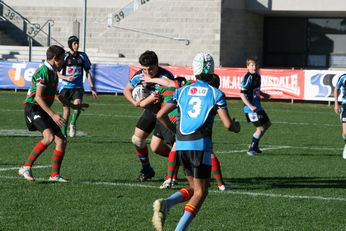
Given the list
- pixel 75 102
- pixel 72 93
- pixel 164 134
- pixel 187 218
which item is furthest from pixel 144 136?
pixel 72 93

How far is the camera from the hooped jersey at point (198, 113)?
28.7 ft

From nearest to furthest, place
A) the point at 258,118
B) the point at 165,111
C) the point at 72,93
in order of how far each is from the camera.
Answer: the point at 165,111 → the point at 258,118 → the point at 72,93

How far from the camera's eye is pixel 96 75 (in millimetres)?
37719

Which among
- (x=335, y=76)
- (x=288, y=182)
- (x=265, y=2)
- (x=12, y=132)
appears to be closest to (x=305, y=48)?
(x=265, y=2)

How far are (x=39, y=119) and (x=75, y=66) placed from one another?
8.02 m

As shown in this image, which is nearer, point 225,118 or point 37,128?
point 225,118

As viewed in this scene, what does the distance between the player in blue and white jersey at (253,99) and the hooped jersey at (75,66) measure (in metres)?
4.50

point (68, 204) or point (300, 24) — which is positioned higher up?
point (300, 24)

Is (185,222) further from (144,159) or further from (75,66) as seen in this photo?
(75,66)

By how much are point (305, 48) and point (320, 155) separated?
104 ft

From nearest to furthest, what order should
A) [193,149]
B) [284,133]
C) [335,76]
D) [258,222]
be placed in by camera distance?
[193,149]
[258,222]
[284,133]
[335,76]

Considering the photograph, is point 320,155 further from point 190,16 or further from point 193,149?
point 190,16

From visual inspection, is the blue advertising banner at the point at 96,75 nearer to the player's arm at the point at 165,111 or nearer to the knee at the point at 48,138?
the knee at the point at 48,138

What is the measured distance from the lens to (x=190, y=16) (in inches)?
1764
